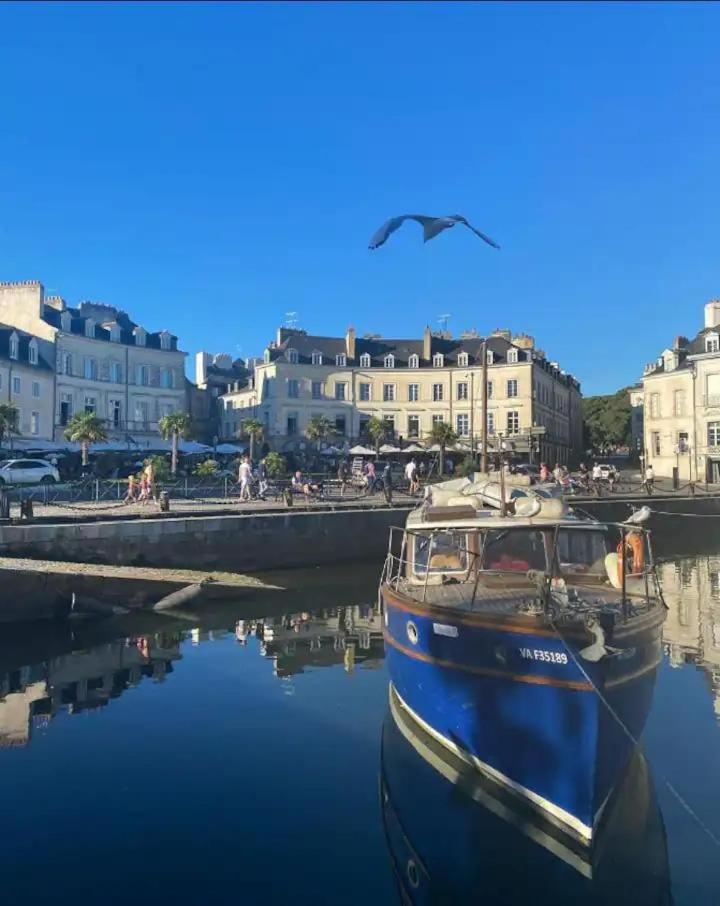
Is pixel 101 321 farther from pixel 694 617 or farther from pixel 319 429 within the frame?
pixel 694 617

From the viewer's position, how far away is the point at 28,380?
51.6m

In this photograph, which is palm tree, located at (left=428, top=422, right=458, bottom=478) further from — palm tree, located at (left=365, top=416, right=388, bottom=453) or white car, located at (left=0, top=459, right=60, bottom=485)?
white car, located at (left=0, top=459, right=60, bottom=485)

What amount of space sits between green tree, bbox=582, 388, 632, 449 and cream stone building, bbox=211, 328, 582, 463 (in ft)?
88.3

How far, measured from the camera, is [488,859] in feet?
26.2

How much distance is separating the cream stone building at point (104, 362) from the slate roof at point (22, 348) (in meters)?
0.71

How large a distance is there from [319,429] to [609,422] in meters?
47.5

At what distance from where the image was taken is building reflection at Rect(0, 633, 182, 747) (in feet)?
40.8

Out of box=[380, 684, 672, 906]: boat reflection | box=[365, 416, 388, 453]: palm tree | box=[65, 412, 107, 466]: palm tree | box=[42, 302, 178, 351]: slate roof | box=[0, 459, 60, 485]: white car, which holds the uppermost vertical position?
box=[42, 302, 178, 351]: slate roof

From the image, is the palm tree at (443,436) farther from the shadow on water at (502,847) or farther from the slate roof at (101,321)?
the shadow on water at (502,847)

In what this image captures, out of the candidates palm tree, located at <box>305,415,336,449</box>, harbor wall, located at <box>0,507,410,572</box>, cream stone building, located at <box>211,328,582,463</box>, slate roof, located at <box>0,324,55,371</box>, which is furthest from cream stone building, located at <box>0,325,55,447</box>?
harbor wall, located at <box>0,507,410,572</box>

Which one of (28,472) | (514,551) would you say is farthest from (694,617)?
(28,472)

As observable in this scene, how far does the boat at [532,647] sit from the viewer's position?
7.86 metres

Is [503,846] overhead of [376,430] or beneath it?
beneath

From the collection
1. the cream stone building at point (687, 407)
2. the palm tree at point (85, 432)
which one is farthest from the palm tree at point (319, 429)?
the cream stone building at point (687, 407)
